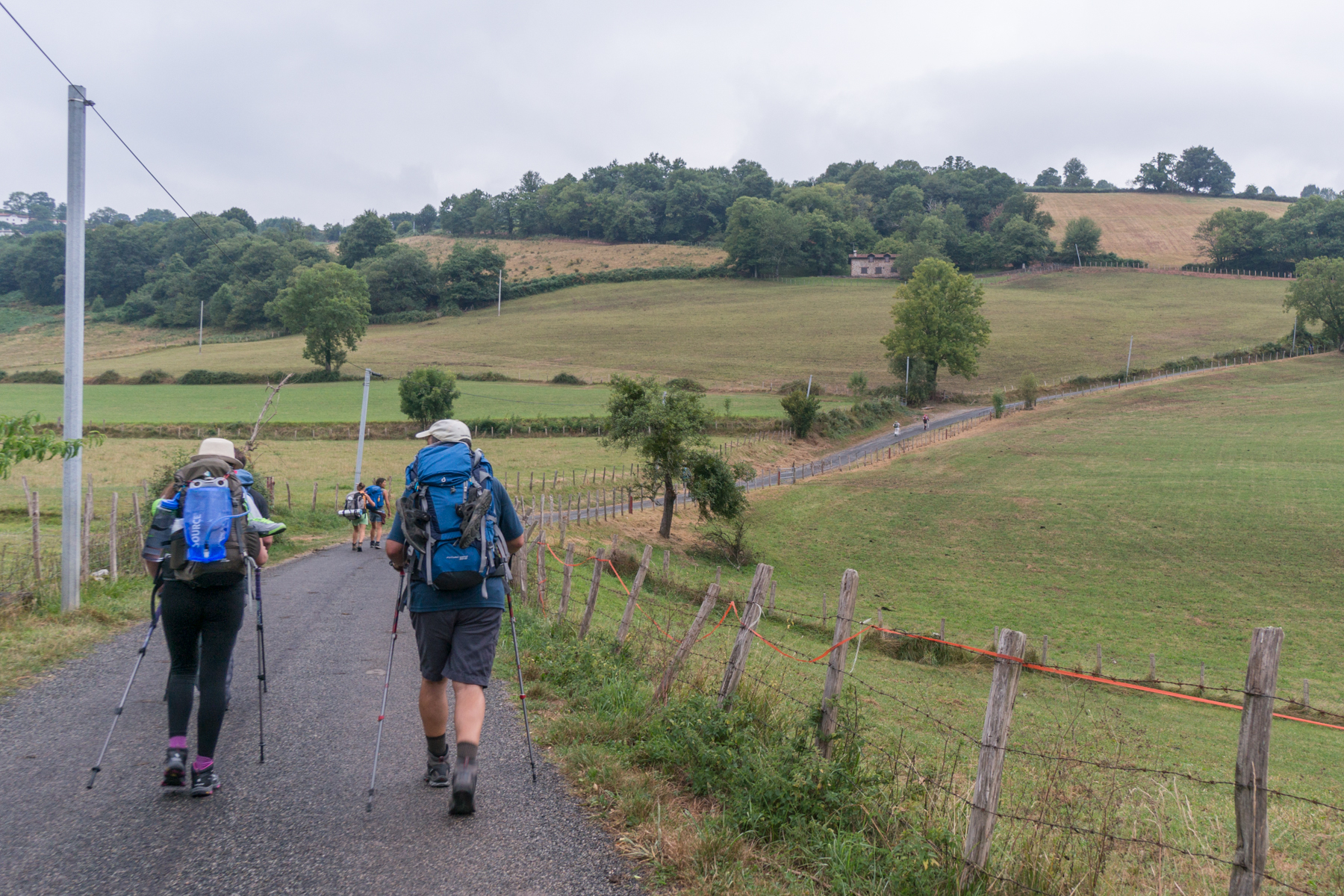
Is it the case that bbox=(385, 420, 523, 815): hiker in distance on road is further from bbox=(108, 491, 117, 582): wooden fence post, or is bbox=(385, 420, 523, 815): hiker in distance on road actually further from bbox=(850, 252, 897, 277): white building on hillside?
bbox=(850, 252, 897, 277): white building on hillside

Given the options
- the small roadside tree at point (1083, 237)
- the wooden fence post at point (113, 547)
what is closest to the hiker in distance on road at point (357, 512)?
the wooden fence post at point (113, 547)

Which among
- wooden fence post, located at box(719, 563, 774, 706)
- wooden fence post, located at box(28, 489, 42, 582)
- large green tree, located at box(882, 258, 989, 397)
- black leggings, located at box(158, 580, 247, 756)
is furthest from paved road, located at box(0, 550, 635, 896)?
large green tree, located at box(882, 258, 989, 397)

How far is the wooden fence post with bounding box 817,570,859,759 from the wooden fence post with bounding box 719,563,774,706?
601 mm

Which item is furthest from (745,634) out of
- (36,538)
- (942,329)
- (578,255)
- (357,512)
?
(578,255)

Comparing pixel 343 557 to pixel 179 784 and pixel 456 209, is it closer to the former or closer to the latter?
pixel 179 784

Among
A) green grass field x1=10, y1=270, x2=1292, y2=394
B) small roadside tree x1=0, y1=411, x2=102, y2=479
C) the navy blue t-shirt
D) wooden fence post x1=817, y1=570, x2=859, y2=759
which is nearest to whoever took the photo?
the navy blue t-shirt

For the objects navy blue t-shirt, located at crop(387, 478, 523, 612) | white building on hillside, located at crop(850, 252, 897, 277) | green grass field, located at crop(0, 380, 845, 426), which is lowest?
green grass field, located at crop(0, 380, 845, 426)

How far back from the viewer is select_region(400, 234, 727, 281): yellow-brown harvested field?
5640 inches

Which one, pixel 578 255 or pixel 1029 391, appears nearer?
pixel 1029 391

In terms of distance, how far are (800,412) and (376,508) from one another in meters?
44.8

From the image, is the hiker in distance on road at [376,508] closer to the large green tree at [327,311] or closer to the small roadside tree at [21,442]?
the small roadside tree at [21,442]

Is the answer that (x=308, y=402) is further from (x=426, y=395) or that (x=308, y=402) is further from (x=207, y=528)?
(x=207, y=528)

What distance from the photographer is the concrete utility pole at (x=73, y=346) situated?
35.4 feet

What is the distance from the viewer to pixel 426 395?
62031mm
